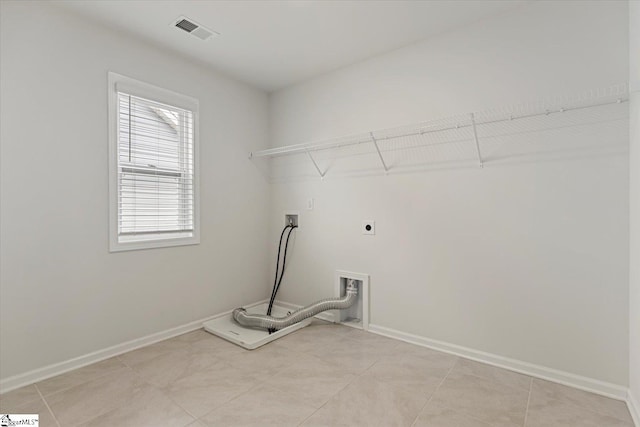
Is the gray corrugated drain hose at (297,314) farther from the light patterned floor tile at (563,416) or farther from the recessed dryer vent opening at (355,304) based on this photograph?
the light patterned floor tile at (563,416)

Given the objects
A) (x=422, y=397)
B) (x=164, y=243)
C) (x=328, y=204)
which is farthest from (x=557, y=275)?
(x=164, y=243)

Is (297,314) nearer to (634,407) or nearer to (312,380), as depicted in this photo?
(312,380)

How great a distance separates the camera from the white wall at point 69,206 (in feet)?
6.15

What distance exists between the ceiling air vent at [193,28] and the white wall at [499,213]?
117cm

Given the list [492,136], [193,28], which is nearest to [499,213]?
[492,136]

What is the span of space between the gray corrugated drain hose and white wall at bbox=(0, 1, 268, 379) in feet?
1.57

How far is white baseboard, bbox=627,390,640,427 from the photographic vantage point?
1525 millimetres

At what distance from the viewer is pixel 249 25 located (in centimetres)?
226

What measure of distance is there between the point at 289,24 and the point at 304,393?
251 cm

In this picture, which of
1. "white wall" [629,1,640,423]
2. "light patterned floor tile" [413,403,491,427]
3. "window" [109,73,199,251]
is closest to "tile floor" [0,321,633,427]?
"light patterned floor tile" [413,403,491,427]

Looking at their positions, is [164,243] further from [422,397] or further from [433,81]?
[433,81]

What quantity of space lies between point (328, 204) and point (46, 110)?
222 centimetres

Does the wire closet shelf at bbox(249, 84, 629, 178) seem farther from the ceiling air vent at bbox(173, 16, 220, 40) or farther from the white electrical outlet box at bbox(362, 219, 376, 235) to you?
the ceiling air vent at bbox(173, 16, 220, 40)

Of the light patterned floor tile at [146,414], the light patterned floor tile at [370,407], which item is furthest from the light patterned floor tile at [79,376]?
the light patterned floor tile at [370,407]
